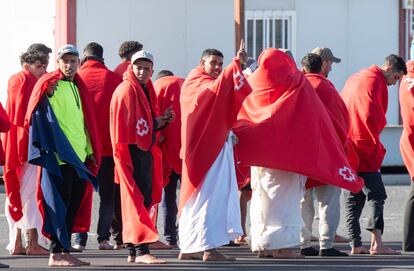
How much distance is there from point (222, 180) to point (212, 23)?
11007 millimetres

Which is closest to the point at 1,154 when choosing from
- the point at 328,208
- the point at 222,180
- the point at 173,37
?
the point at 222,180

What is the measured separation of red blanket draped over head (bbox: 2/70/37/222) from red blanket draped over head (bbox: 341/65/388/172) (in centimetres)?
291

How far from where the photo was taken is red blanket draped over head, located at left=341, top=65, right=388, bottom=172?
14023 millimetres

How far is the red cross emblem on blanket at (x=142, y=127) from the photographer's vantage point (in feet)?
42.3

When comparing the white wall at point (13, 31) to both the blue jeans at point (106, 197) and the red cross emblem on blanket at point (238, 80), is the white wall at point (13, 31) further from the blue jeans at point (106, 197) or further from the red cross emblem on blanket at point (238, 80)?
the red cross emblem on blanket at point (238, 80)

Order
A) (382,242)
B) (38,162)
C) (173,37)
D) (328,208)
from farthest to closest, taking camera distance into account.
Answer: (173,37), (382,242), (328,208), (38,162)

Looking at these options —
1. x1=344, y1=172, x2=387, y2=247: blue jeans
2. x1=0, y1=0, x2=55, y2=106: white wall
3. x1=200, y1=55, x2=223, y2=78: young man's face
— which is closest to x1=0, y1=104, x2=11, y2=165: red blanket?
x1=200, y1=55, x2=223, y2=78: young man's face

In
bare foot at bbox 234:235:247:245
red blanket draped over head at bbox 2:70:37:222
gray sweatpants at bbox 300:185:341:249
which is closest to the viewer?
red blanket draped over head at bbox 2:70:37:222

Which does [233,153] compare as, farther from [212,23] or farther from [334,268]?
[212,23]

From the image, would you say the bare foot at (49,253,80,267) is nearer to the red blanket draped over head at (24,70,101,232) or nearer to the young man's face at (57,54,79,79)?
the red blanket draped over head at (24,70,101,232)

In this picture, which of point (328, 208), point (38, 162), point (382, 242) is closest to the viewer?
point (38, 162)

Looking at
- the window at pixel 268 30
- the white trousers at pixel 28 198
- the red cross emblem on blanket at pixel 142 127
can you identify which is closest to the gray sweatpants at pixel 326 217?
the red cross emblem on blanket at pixel 142 127

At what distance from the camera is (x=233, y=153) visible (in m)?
13.3

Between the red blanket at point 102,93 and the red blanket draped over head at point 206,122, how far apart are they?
1550mm
